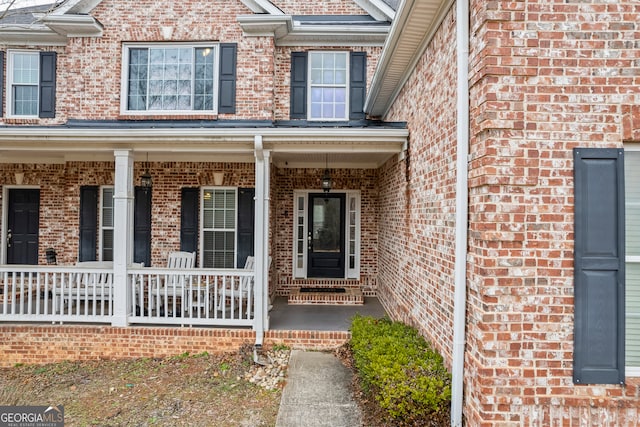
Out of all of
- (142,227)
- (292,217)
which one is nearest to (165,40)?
(142,227)

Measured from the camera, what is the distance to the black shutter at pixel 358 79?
9.03 meters

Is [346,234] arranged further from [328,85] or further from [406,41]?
[406,41]

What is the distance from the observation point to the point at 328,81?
30.0 feet

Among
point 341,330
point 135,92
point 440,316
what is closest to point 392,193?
point 341,330

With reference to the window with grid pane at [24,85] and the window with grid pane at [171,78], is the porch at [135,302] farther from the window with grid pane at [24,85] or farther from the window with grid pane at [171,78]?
the window with grid pane at [24,85]

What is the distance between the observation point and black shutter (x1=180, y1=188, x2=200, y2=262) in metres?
8.38

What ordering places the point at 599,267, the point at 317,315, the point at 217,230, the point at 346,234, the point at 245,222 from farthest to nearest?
the point at 346,234, the point at 217,230, the point at 245,222, the point at 317,315, the point at 599,267

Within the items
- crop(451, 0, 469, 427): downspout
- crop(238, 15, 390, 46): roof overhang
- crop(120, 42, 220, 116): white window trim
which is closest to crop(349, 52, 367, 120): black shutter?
crop(238, 15, 390, 46): roof overhang

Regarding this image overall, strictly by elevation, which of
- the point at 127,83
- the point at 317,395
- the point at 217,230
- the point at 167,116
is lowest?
the point at 317,395

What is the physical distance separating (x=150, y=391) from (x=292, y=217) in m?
4.88

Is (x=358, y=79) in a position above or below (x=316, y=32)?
below

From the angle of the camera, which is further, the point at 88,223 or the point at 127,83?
the point at 127,83

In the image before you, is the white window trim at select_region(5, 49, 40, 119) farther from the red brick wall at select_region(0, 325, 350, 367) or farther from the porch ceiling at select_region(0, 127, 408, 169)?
the red brick wall at select_region(0, 325, 350, 367)

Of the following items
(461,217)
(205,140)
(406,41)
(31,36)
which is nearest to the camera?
(461,217)
